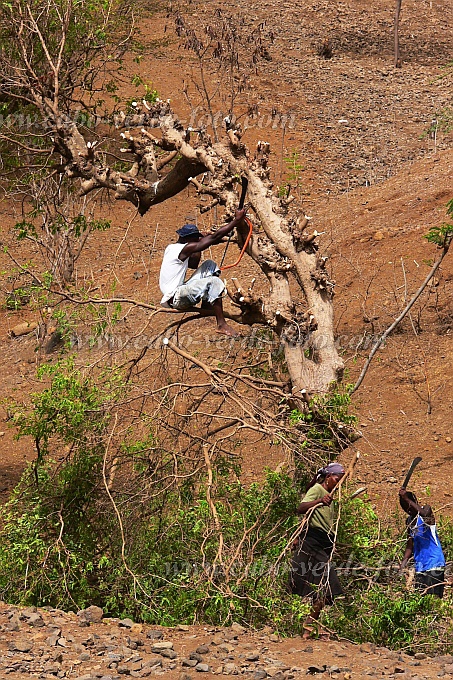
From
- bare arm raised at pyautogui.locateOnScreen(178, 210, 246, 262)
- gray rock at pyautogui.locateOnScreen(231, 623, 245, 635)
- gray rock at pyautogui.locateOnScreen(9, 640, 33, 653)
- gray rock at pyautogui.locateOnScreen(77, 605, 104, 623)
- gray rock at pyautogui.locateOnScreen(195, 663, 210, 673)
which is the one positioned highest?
bare arm raised at pyautogui.locateOnScreen(178, 210, 246, 262)

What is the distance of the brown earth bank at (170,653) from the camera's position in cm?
515

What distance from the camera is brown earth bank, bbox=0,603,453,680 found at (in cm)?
515

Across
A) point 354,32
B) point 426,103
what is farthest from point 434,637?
point 354,32

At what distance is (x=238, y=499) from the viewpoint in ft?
24.1

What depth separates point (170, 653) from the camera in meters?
5.47

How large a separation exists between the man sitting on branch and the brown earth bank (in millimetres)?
2111

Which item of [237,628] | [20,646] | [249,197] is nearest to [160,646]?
[237,628]

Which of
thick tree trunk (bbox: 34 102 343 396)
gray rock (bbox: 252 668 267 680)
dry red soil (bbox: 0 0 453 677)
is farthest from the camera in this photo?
dry red soil (bbox: 0 0 453 677)

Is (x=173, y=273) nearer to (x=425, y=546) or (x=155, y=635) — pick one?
(x=155, y=635)

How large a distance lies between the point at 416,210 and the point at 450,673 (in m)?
10.2

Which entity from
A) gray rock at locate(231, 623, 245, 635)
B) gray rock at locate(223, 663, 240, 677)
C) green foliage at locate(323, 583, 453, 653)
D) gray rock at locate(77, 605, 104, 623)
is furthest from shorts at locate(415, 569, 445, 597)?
gray rock at locate(77, 605, 104, 623)

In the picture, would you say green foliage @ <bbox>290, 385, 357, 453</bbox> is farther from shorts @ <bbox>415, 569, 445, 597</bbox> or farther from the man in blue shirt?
shorts @ <bbox>415, 569, 445, 597</bbox>

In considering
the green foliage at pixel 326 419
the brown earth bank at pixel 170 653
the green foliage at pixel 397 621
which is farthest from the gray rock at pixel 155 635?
the green foliage at pixel 326 419

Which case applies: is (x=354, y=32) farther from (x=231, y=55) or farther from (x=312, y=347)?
(x=312, y=347)
